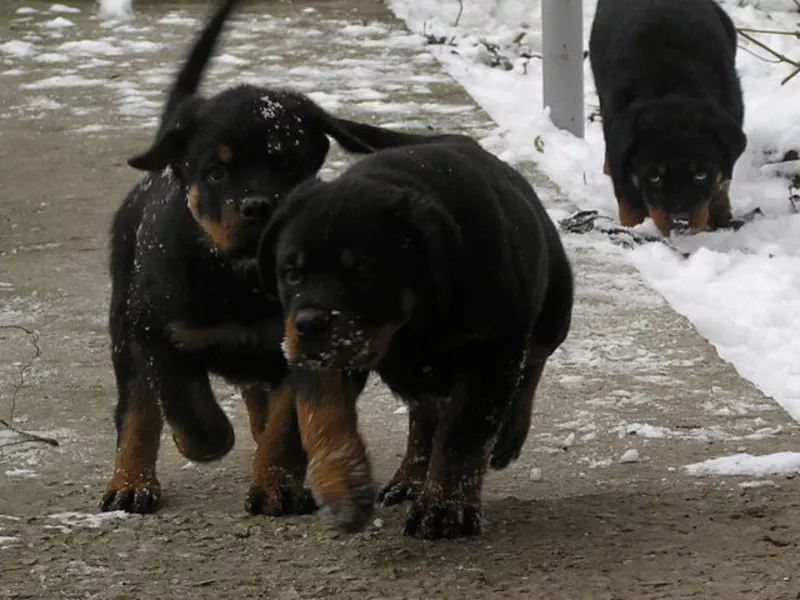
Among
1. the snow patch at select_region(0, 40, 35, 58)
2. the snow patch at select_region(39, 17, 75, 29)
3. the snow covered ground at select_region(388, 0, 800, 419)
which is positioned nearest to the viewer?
the snow covered ground at select_region(388, 0, 800, 419)

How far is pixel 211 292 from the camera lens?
4000 mm

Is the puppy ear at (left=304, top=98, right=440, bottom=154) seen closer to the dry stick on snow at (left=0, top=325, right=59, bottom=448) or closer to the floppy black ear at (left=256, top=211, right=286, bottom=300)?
the floppy black ear at (left=256, top=211, right=286, bottom=300)

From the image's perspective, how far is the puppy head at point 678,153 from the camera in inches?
288

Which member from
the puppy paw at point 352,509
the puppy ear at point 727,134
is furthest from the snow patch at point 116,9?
the puppy paw at point 352,509

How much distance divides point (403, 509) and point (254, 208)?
2.94 ft

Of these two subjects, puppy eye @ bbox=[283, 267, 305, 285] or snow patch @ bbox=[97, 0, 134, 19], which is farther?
snow patch @ bbox=[97, 0, 134, 19]

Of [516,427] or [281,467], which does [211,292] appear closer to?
[281,467]

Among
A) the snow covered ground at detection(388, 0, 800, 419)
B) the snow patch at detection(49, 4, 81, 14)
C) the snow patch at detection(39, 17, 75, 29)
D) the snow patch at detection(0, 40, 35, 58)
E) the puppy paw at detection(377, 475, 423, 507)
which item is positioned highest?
the puppy paw at detection(377, 475, 423, 507)

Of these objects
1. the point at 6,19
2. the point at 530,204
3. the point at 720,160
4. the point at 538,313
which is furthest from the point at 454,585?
the point at 6,19

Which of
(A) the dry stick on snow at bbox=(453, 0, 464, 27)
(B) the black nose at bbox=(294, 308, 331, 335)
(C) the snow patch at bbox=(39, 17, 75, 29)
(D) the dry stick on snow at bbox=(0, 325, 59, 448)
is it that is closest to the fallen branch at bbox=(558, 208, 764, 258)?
(D) the dry stick on snow at bbox=(0, 325, 59, 448)

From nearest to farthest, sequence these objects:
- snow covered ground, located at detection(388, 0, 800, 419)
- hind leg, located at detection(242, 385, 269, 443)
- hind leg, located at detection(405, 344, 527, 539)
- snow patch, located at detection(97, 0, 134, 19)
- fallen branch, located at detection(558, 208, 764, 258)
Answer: hind leg, located at detection(405, 344, 527, 539), hind leg, located at detection(242, 385, 269, 443), snow covered ground, located at detection(388, 0, 800, 419), fallen branch, located at detection(558, 208, 764, 258), snow patch, located at detection(97, 0, 134, 19)

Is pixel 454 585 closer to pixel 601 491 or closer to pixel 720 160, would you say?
pixel 601 491

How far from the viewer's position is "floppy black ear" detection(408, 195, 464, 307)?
350 cm

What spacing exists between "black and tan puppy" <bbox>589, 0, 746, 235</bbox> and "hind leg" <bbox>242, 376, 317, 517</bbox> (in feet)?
11.7
